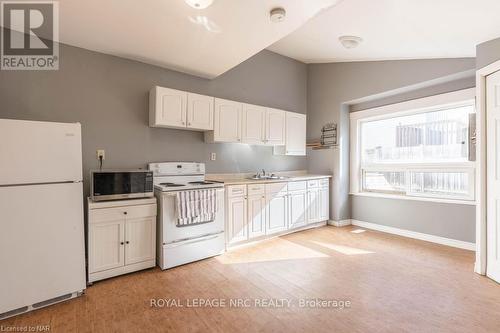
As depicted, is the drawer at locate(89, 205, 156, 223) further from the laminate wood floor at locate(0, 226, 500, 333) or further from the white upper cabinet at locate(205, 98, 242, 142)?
the white upper cabinet at locate(205, 98, 242, 142)

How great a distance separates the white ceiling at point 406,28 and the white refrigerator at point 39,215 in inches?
120

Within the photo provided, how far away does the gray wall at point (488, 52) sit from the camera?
2.47m

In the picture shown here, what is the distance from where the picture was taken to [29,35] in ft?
8.61

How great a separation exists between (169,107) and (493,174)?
3.58 metres

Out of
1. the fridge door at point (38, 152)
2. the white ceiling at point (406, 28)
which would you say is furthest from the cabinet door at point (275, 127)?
the fridge door at point (38, 152)

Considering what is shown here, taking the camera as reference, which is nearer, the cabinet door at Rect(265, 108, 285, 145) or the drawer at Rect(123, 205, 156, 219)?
the drawer at Rect(123, 205, 156, 219)

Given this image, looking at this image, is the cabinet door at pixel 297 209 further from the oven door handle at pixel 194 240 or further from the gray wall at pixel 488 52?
the gray wall at pixel 488 52

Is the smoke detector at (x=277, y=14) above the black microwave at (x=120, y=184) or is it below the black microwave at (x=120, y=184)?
above

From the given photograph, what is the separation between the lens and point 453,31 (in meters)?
2.57

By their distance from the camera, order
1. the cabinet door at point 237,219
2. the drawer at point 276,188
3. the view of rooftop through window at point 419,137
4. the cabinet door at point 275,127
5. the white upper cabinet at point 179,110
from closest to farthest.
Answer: the white upper cabinet at point 179,110 → the cabinet door at point 237,219 → the view of rooftop through window at point 419,137 → the drawer at point 276,188 → the cabinet door at point 275,127

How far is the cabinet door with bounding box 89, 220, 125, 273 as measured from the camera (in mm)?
2439

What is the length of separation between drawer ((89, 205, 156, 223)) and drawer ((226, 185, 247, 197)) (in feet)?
3.27

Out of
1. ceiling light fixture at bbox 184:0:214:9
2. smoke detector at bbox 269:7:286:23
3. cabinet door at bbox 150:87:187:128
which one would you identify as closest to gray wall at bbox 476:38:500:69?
smoke detector at bbox 269:7:286:23

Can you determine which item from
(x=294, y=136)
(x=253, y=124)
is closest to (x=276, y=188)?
(x=253, y=124)
